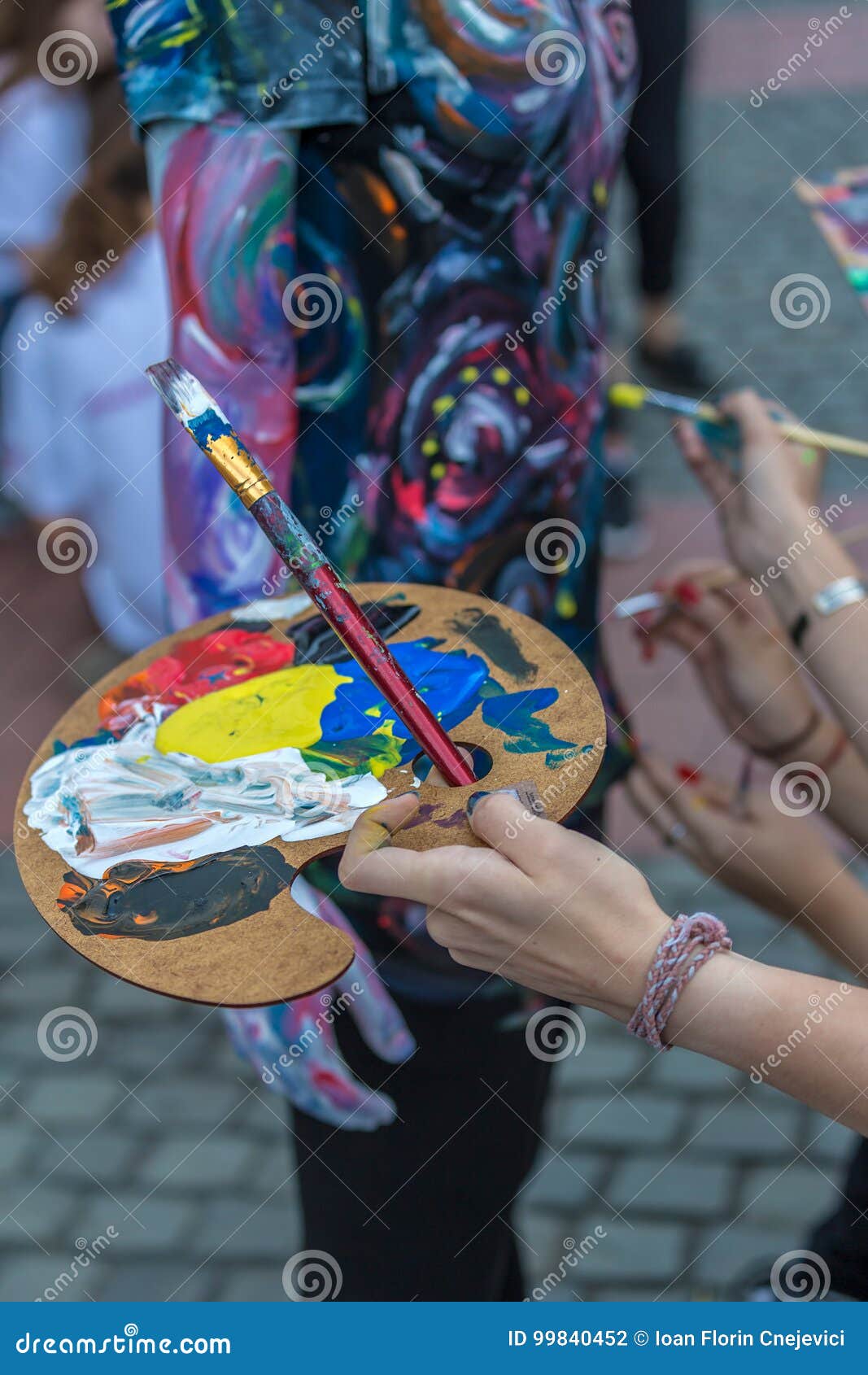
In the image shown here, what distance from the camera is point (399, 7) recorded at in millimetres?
1108

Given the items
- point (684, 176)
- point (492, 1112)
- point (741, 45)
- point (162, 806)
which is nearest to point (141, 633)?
point (492, 1112)

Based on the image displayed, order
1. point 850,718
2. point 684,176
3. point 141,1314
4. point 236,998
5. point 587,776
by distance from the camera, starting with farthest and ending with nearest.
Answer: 1. point 684,176
2. point 850,718
3. point 141,1314
4. point 587,776
5. point 236,998

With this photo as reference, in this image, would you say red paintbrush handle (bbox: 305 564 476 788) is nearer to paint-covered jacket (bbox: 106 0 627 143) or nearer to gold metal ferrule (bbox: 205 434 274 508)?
gold metal ferrule (bbox: 205 434 274 508)

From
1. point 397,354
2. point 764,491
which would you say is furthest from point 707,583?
point 397,354

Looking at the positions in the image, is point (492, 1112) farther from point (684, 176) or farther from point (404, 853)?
point (684, 176)

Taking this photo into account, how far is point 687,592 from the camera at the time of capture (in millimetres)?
1670

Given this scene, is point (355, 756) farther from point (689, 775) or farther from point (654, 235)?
point (654, 235)

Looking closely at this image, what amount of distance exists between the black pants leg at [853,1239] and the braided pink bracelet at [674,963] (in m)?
0.82

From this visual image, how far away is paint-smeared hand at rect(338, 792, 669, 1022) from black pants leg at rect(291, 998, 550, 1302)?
38 centimetres

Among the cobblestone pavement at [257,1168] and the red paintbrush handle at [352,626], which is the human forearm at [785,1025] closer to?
the red paintbrush handle at [352,626]

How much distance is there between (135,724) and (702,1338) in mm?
803

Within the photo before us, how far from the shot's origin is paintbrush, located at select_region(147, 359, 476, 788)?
979 millimetres

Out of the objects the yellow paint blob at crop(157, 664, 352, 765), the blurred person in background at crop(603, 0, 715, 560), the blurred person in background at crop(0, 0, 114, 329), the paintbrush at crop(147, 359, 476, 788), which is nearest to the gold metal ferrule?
the paintbrush at crop(147, 359, 476, 788)

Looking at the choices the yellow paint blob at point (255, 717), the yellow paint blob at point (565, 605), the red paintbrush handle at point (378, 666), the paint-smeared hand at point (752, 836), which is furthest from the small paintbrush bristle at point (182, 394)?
the paint-smeared hand at point (752, 836)
